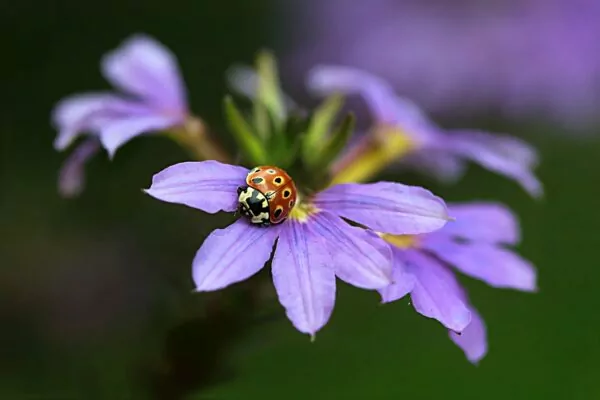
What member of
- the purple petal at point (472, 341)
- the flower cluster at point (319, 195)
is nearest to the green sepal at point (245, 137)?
the flower cluster at point (319, 195)

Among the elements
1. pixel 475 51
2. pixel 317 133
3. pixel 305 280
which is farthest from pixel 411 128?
pixel 475 51

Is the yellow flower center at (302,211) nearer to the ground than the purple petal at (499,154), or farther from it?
farther from it

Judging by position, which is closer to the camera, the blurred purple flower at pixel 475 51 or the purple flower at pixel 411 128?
the purple flower at pixel 411 128

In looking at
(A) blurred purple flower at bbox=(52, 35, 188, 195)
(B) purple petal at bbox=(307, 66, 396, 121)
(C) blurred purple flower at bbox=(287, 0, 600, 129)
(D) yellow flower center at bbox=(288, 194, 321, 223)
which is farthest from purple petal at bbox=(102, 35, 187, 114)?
(C) blurred purple flower at bbox=(287, 0, 600, 129)

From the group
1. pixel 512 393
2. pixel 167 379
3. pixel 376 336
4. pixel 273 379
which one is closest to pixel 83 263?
pixel 273 379

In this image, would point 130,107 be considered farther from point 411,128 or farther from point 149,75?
point 411,128

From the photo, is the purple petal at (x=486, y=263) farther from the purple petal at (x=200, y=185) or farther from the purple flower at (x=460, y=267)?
the purple petal at (x=200, y=185)

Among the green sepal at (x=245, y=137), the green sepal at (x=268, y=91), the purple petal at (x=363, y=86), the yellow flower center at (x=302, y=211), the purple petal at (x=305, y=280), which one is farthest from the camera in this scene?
the purple petal at (x=363, y=86)

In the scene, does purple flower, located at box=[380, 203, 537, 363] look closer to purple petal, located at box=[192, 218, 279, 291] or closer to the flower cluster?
the flower cluster
